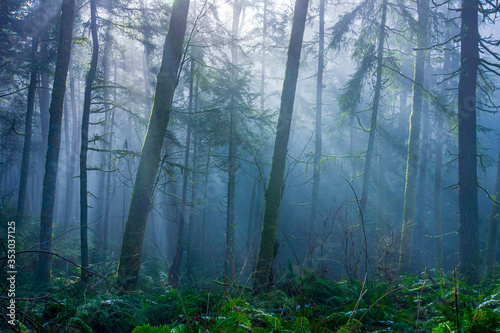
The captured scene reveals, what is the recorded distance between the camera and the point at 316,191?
1494 centimetres

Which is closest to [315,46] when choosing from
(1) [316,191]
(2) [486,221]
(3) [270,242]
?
(1) [316,191]

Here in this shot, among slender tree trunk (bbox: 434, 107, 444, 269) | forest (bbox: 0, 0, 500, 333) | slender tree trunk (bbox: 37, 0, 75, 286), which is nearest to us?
forest (bbox: 0, 0, 500, 333)

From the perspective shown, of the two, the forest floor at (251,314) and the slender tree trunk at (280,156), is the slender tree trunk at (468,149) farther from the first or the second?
the slender tree trunk at (280,156)

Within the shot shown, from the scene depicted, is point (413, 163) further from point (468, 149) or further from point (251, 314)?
point (251, 314)

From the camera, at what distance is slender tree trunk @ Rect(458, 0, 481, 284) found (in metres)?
6.61

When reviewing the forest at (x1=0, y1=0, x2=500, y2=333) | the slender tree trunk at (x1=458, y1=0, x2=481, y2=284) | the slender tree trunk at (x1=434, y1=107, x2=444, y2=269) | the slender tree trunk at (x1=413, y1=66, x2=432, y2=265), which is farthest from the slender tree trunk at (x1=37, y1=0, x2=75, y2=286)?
the slender tree trunk at (x1=434, y1=107, x2=444, y2=269)

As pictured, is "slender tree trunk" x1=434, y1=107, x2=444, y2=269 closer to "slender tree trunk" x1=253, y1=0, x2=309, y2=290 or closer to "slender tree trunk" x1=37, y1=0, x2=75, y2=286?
"slender tree trunk" x1=253, y1=0, x2=309, y2=290

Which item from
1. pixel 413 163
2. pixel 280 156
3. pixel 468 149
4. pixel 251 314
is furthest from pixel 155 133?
pixel 413 163

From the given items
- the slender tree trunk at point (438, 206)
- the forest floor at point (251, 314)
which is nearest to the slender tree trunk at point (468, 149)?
the forest floor at point (251, 314)

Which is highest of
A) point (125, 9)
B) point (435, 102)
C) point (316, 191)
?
point (125, 9)

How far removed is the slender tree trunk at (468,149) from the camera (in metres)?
6.61

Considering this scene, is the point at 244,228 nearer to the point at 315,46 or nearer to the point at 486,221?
the point at 315,46

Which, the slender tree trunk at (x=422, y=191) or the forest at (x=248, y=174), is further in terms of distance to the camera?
the slender tree trunk at (x=422, y=191)

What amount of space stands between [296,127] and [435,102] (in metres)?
11.8
